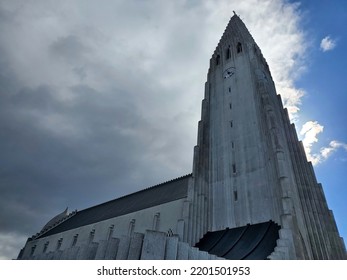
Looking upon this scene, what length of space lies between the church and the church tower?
0.38 ft

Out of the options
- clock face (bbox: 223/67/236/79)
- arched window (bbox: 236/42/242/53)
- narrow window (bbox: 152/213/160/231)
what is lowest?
narrow window (bbox: 152/213/160/231)

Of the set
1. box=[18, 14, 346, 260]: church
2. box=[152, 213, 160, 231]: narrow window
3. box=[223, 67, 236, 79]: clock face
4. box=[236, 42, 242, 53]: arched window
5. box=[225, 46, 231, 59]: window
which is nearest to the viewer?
box=[18, 14, 346, 260]: church

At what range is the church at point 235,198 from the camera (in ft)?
68.6

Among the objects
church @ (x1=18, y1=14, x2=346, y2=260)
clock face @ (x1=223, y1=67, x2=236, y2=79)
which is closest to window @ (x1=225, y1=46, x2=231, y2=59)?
church @ (x1=18, y1=14, x2=346, y2=260)

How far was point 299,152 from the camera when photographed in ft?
116

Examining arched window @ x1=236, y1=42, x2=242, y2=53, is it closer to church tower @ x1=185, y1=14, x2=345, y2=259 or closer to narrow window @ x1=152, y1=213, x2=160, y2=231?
church tower @ x1=185, y1=14, x2=345, y2=259

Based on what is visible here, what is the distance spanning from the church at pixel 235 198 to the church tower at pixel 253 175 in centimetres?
12

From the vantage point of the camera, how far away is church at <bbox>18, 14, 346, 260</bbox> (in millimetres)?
20922

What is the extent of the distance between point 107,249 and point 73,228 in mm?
42002

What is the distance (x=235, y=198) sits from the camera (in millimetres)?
31906

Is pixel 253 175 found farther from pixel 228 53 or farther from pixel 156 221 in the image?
pixel 228 53

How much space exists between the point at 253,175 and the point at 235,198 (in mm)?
3271

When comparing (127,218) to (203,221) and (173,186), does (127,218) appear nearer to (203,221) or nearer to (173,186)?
(173,186)
